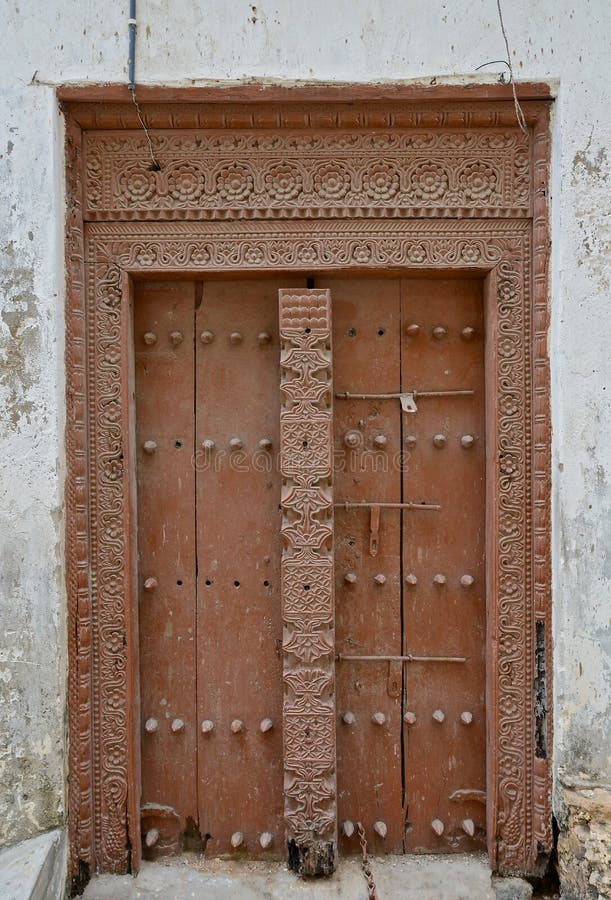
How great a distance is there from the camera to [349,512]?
2.25 metres

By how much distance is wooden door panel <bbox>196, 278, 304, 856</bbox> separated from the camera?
224 centimetres

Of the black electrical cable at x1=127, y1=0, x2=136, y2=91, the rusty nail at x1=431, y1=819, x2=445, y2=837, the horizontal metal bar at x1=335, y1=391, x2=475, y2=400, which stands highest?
the black electrical cable at x1=127, y1=0, x2=136, y2=91

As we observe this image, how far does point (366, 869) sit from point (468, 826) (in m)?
0.41

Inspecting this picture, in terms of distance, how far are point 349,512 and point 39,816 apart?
4.69 ft

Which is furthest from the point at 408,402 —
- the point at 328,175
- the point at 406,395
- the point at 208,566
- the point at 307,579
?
the point at 208,566

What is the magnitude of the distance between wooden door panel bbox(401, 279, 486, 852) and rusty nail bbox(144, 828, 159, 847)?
91 centimetres

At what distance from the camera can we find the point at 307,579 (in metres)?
2.12

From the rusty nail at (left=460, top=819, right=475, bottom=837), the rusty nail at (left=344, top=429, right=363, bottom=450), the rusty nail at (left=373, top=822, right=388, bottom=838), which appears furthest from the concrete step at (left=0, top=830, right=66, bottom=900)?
the rusty nail at (left=344, top=429, right=363, bottom=450)

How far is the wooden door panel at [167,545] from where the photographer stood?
87.7 inches

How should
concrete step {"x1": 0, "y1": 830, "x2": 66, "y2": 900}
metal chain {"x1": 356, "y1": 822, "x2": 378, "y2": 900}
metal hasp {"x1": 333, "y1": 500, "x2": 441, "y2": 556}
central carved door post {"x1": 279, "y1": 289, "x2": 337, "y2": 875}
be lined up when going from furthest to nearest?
metal hasp {"x1": 333, "y1": 500, "x2": 441, "y2": 556}
central carved door post {"x1": 279, "y1": 289, "x2": 337, "y2": 875}
metal chain {"x1": 356, "y1": 822, "x2": 378, "y2": 900}
concrete step {"x1": 0, "y1": 830, "x2": 66, "y2": 900}

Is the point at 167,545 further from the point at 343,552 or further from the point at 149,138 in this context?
the point at 149,138

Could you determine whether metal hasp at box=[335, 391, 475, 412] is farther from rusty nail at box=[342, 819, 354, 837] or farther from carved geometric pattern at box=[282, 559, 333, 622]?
rusty nail at box=[342, 819, 354, 837]

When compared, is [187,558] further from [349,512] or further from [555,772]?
[555,772]

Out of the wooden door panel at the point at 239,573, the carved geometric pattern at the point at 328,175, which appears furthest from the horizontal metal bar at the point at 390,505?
the carved geometric pattern at the point at 328,175
